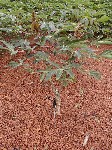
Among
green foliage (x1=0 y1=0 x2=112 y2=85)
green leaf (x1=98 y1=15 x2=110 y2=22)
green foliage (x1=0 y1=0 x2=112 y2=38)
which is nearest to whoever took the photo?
green foliage (x1=0 y1=0 x2=112 y2=85)

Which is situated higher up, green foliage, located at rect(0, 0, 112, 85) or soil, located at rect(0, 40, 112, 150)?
green foliage, located at rect(0, 0, 112, 85)

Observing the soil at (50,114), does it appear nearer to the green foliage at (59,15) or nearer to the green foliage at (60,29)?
the green foliage at (60,29)

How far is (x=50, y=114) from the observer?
204 cm

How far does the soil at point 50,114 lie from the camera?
191 cm

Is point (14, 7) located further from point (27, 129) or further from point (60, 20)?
point (27, 129)

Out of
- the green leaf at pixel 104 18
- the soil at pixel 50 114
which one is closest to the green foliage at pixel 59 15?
the green leaf at pixel 104 18

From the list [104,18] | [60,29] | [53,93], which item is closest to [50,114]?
[53,93]

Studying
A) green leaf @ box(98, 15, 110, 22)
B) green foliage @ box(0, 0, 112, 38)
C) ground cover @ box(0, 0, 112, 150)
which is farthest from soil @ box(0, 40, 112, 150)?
green leaf @ box(98, 15, 110, 22)

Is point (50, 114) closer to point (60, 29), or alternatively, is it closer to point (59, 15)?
point (60, 29)

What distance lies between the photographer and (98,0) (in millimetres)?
3309

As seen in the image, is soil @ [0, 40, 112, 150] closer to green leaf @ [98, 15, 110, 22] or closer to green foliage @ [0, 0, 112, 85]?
green foliage @ [0, 0, 112, 85]

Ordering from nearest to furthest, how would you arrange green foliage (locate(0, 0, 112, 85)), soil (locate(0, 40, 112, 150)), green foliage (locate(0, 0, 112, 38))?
soil (locate(0, 40, 112, 150)) → green foliage (locate(0, 0, 112, 85)) → green foliage (locate(0, 0, 112, 38))

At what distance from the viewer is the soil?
191cm

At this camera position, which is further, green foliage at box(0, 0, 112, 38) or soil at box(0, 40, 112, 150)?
green foliage at box(0, 0, 112, 38)
